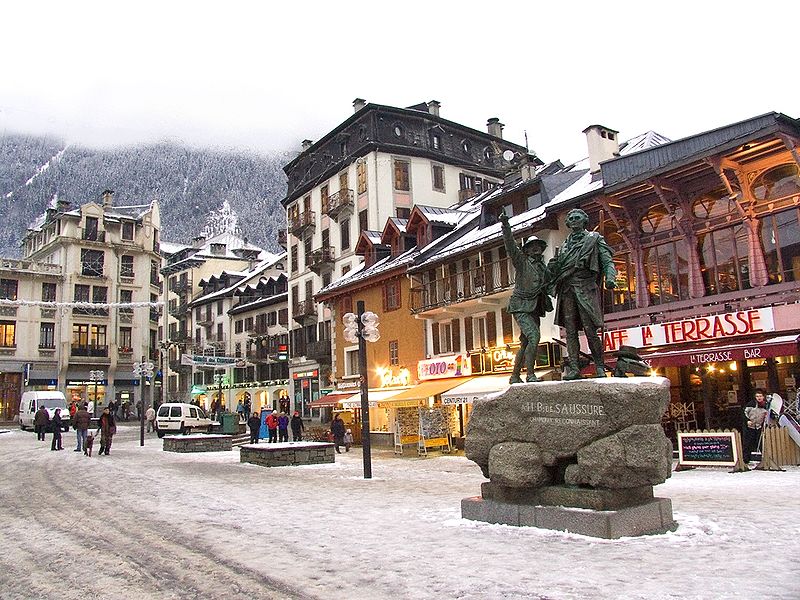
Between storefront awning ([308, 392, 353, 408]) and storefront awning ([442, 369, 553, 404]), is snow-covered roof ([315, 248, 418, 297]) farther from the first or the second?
storefront awning ([442, 369, 553, 404])

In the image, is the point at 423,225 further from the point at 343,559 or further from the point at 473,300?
the point at 343,559

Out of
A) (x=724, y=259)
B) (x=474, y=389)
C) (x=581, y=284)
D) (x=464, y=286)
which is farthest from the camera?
(x=464, y=286)

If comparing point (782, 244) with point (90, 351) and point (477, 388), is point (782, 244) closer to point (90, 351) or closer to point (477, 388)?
point (477, 388)

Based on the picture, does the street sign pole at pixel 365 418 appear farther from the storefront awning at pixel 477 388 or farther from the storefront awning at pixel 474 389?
the storefront awning at pixel 477 388

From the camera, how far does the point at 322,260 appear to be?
143 feet

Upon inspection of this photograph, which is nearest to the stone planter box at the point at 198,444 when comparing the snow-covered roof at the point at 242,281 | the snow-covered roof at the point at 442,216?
the snow-covered roof at the point at 442,216

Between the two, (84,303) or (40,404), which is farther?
(84,303)

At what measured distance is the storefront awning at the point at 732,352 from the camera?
1641 centimetres

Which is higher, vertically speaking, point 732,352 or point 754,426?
point 732,352

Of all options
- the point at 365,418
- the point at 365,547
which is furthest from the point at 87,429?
the point at 365,547

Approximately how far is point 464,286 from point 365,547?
20207 mm

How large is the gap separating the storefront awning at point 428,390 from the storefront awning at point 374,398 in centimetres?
75

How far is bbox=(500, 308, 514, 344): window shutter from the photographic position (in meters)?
26.1

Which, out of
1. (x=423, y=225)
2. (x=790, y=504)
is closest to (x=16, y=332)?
(x=423, y=225)
